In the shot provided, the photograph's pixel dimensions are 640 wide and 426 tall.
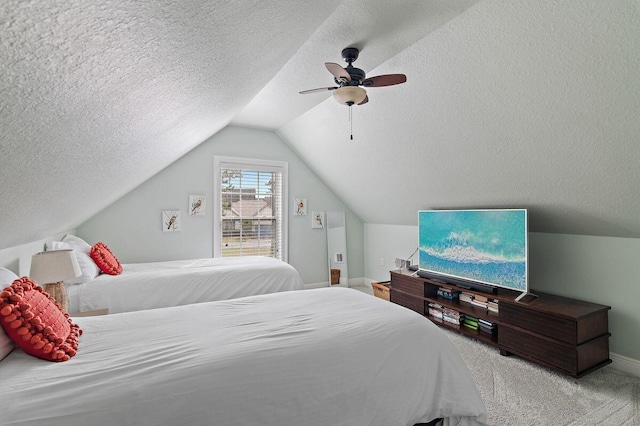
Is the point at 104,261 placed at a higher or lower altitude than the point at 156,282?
higher

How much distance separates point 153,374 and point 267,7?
1510mm

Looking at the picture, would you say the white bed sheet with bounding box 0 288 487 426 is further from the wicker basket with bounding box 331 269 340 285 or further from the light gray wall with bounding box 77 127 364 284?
the wicker basket with bounding box 331 269 340 285

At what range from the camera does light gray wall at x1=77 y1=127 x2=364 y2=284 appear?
13.6 feet

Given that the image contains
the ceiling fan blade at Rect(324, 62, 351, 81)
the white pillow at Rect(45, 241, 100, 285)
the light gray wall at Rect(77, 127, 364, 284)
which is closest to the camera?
the ceiling fan blade at Rect(324, 62, 351, 81)

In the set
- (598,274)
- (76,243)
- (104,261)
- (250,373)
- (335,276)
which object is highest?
(76,243)

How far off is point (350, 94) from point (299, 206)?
3.03 m

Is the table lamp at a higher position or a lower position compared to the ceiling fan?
lower

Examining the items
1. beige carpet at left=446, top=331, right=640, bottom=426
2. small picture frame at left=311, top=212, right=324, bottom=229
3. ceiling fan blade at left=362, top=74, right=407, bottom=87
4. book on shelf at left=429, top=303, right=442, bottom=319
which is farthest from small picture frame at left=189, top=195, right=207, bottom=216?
beige carpet at left=446, top=331, right=640, bottom=426

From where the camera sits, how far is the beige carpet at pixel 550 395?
2045mm

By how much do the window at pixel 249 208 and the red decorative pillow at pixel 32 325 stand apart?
3.16m

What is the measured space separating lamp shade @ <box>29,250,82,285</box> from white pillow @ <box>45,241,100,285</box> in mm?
708

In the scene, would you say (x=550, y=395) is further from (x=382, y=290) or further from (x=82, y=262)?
(x=82, y=262)

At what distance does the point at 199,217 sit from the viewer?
4.59 meters

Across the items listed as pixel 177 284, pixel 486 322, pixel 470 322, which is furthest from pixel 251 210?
pixel 486 322
